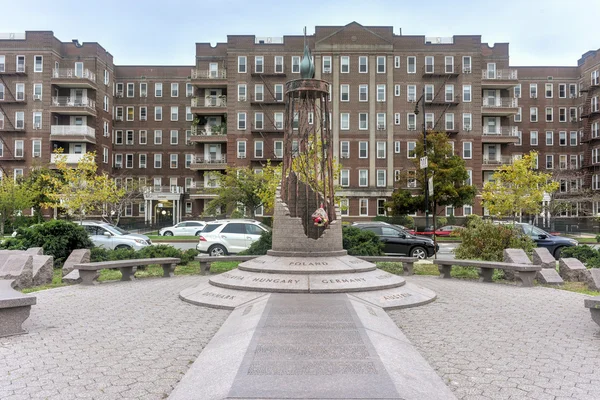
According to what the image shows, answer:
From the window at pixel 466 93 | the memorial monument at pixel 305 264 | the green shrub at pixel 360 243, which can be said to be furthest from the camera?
the window at pixel 466 93

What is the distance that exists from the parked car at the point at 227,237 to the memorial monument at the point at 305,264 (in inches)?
294

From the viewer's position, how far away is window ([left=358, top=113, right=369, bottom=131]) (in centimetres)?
5388

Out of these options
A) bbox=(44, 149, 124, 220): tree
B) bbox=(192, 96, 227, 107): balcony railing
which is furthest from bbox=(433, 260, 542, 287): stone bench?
bbox=(192, 96, 227, 107): balcony railing

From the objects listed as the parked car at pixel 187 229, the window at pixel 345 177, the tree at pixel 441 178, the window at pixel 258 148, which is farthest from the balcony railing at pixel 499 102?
the parked car at pixel 187 229

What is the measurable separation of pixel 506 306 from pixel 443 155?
35703 millimetres

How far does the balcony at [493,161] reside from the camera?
180ft

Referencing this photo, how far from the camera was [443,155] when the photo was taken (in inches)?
1758

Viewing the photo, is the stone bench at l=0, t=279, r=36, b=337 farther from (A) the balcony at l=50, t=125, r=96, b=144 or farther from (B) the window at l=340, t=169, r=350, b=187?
(A) the balcony at l=50, t=125, r=96, b=144

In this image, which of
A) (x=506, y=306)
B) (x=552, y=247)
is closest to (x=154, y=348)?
(x=506, y=306)

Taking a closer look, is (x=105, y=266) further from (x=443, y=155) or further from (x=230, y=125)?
(x=230, y=125)

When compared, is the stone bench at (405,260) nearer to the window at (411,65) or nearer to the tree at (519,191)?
the tree at (519,191)

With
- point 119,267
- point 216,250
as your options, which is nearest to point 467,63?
point 216,250

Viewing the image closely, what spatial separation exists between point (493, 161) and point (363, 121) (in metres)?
14.4

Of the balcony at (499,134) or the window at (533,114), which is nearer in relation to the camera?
the balcony at (499,134)
